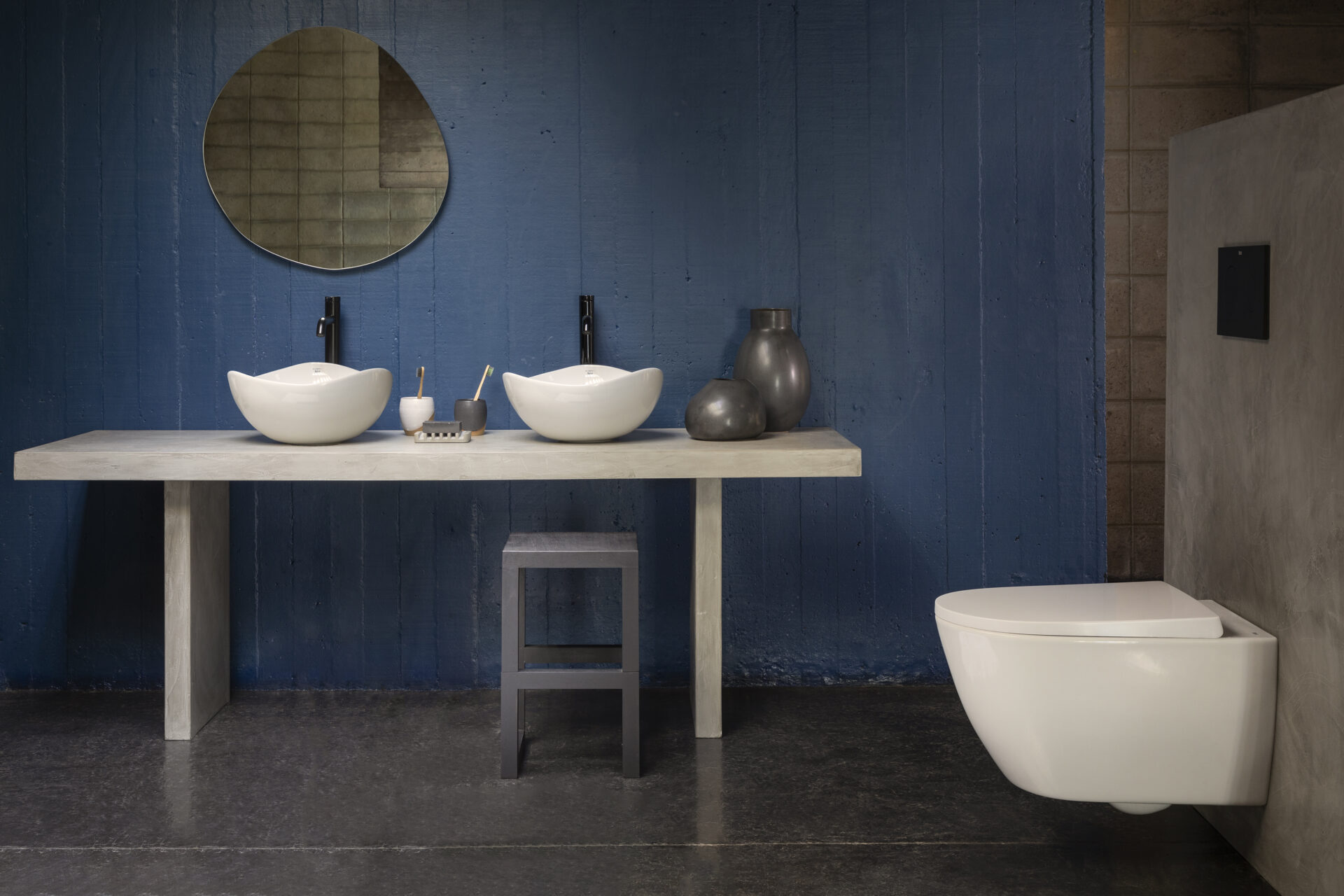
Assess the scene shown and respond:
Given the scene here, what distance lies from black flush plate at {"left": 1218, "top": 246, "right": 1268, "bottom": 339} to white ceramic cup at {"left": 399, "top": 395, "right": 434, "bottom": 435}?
185 cm

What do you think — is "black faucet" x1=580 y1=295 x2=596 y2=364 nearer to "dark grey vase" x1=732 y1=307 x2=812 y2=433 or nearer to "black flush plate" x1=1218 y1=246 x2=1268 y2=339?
"dark grey vase" x1=732 y1=307 x2=812 y2=433

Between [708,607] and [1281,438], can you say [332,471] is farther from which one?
[1281,438]

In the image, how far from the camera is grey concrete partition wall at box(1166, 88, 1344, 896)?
190cm

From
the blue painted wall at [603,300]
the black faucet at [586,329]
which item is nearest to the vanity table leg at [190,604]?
the blue painted wall at [603,300]

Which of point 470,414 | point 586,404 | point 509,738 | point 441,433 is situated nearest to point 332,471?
point 441,433

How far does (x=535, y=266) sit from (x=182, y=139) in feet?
3.37

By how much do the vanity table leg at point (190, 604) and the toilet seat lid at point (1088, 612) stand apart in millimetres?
1825

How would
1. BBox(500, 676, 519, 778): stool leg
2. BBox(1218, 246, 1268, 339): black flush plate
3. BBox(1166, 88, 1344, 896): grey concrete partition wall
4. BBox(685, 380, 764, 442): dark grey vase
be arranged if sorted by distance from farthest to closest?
BBox(685, 380, 764, 442): dark grey vase
BBox(500, 676, 519, 778): stool leg
BBox(1218, 246, 1268, 339): black flush plate
BBox(1166, 88, 1344, 896): grey concrete partition wall

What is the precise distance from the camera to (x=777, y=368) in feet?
9.97

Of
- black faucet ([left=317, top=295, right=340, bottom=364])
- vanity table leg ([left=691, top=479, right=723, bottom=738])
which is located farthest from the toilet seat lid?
black faucet ([left=317, top=295, right=340, bottom=364])

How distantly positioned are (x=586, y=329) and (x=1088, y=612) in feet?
5.15

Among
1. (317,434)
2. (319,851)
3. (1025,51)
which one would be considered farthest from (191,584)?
(1025,51)

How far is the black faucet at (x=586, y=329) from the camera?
3.20 meters

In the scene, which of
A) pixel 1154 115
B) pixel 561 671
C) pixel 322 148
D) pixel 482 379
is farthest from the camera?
pixel 1154 115
